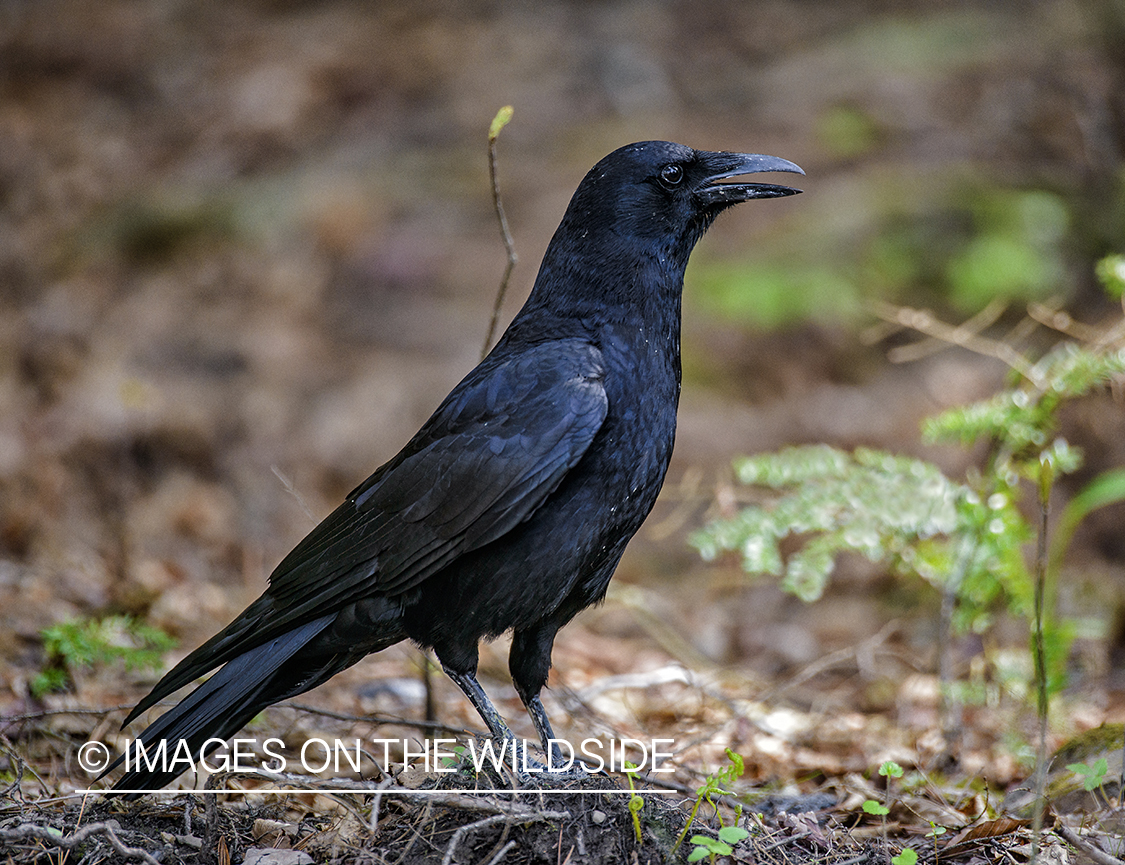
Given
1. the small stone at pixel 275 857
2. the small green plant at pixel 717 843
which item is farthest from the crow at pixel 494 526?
the small green plant at pixel 717 843

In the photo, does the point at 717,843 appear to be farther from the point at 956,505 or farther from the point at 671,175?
the point at 671,175

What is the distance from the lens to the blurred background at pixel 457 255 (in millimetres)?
5805

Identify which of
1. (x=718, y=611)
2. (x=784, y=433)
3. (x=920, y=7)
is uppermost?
(x=920, y=7)

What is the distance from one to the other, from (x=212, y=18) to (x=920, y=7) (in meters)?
7.59

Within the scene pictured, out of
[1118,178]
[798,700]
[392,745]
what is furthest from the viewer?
[1118,178]

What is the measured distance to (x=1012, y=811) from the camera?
10.5 feet

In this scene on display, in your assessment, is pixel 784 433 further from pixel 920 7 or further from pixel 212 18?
pixel 212 18

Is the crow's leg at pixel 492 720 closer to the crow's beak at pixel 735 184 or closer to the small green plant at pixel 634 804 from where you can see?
the small green plant at pixel 634 804

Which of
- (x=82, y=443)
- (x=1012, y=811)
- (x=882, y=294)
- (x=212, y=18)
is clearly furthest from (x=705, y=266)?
(x=212, y=18)

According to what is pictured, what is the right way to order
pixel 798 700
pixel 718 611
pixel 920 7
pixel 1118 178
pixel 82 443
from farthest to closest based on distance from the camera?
pixel 920 7 → pixel 1118 178 → pixel 82 443 → pixel 718 611 → pixel 798 700

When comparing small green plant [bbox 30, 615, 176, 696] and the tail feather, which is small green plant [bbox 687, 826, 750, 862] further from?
small green plant [bbox 30, 615, 176, 696]

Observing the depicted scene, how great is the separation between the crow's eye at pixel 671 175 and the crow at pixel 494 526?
29 centimetres

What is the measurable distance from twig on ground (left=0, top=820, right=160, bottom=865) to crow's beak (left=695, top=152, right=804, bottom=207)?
263 centimetres

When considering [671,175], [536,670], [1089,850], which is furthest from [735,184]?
[1089,850]
